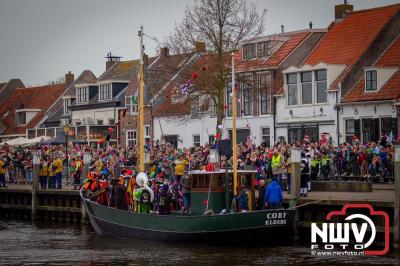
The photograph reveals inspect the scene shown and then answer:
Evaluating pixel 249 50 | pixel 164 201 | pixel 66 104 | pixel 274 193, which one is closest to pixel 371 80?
pixel 249 50

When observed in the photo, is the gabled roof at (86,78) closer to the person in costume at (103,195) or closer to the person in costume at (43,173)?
the person in costume at (43,173)

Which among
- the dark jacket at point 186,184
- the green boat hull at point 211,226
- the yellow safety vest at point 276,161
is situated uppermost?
the yellow safety vest at point 276,161

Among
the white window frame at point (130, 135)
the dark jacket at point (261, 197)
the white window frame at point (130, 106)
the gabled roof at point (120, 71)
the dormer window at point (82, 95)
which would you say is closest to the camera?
the dark jacket at point (261, 197)

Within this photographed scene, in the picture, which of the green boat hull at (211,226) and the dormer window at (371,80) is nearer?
the green boat hull at (211,226)

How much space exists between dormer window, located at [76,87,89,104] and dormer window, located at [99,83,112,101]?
8.27 ft

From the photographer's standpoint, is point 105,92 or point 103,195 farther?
point 105,92

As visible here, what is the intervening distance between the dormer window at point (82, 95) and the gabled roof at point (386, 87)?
35.5 metres

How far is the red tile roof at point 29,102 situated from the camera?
305 feet

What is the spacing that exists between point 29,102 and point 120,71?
1522 cm

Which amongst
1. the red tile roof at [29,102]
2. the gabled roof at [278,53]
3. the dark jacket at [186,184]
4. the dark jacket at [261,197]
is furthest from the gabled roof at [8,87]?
the dark jacket at [261,197]

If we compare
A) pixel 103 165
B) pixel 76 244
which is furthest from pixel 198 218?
pixel 103 165

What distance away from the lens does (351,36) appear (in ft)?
195

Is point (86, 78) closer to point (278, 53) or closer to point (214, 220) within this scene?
point (278, 53)

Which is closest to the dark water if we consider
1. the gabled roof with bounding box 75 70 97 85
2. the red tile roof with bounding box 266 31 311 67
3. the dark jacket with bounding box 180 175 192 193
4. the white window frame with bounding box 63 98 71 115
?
the dark jacket with bounding box 180 175 192 193
